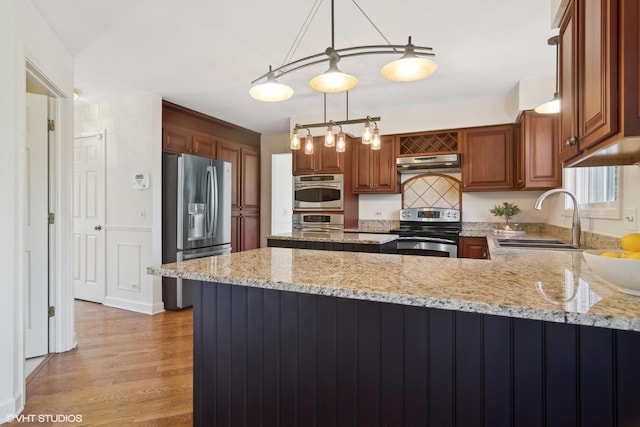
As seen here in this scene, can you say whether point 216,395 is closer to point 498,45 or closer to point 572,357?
point 572,357

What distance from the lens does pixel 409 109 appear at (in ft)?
14.5

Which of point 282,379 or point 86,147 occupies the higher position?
point 86,147

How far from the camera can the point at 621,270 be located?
0.87m

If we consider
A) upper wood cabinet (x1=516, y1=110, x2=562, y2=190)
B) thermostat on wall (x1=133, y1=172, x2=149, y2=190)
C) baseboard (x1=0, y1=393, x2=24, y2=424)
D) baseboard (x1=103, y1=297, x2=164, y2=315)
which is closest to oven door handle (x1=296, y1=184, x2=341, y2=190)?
thermostat on wall (x1=133, y1=172, x2=149, y2=190)

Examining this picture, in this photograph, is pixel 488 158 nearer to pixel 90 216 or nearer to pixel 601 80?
pixel 601 80

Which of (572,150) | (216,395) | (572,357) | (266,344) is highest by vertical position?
(572,150)

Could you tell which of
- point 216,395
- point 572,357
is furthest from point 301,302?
point 572,357

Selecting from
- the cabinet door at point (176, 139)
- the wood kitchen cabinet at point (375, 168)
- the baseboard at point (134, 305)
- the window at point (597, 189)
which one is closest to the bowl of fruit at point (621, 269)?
the window at point (597, 189)

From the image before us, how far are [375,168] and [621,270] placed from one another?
3791 millimetres

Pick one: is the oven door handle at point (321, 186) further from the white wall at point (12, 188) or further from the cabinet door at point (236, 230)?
the white wall at point (12, 188)

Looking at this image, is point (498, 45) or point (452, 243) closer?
point (498, 45)

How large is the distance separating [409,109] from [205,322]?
12.7 ft

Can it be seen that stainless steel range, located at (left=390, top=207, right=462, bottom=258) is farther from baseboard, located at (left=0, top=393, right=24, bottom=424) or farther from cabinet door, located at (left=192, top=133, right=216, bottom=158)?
baseboard, located at (left=0, top=393, right=24, bottom=424)

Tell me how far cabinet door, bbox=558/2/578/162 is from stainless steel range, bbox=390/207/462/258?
229 centimetres
